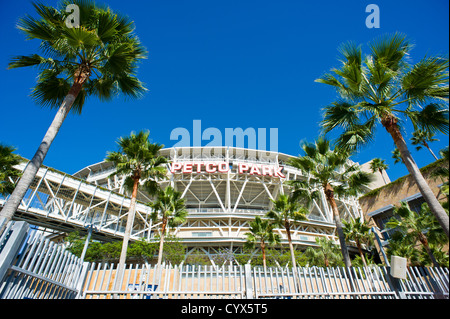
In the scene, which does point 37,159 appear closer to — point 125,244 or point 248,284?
point 248,284

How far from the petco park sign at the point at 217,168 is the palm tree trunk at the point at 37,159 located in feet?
92.8

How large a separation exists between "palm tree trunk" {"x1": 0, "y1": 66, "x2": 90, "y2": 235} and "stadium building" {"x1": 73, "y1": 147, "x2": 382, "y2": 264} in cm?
2194

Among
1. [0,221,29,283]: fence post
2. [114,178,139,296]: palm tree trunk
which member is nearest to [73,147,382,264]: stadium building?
[114,178,139,296]: palm tree trunk

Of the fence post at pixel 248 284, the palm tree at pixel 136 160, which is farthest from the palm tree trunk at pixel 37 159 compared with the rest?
the palm tree at pixel 136 160

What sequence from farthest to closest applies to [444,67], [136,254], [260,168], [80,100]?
[260,168] → [136,254] → [80,100] → [444,67]

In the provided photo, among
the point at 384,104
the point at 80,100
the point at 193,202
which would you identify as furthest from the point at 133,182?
the point at 193,202

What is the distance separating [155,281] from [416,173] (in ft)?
28.3

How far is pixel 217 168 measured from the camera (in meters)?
36.7

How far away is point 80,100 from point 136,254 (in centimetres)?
2086

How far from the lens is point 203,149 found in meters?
42.1

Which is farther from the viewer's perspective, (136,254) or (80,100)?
(136,254)

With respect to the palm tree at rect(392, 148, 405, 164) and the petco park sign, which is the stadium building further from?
the palm tree at rect(392, 148, 405, 164)
